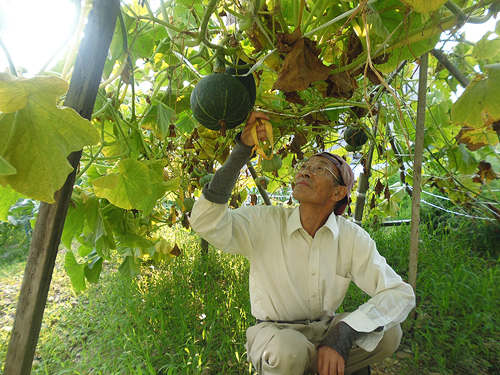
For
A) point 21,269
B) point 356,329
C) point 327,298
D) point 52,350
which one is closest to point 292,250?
point 327,298

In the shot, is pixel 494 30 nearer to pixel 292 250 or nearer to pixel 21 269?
pixel 292 250

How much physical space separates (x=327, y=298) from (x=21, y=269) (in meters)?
2.98

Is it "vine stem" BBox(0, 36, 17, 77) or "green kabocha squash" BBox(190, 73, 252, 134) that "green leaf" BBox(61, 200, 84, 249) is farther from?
"vine stem" BBox(0, 36, 17, 77)

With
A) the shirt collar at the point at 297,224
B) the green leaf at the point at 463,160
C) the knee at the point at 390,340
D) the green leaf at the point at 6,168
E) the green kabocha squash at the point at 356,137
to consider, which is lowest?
the knee at the point at 390,340

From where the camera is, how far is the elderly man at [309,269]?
1.24m

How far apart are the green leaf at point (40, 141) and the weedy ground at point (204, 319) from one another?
1.16 m

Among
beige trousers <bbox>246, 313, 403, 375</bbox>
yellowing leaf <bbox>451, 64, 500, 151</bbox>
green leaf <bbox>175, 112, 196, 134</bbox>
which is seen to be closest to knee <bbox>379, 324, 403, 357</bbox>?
beige trousers <bbox>246, 313, 403, 375</bbox>

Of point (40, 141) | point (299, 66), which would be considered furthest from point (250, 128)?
point (40, 141)

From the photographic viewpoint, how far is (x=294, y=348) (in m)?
1.17

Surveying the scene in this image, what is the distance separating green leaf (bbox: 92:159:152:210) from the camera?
1.08 metres

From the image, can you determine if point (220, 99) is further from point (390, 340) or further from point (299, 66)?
point (390, 340)

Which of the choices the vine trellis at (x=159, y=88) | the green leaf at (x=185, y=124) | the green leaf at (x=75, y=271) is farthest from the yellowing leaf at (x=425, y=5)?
the green leaf at (x=75, y=271)

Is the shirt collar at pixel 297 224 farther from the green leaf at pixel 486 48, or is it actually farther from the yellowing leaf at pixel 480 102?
the green leaf at pixel 486 48

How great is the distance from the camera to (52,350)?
181 cm
